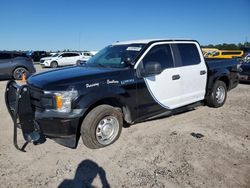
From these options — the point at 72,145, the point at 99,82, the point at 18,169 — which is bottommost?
the point at 18,169

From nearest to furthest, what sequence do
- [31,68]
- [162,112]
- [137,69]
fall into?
[137,69]
[162,112]
[31,68]

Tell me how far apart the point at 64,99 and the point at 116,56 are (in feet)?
5.83

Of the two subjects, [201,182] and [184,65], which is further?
[184,65]

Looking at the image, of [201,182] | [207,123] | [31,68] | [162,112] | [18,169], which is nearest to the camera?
[201,182]

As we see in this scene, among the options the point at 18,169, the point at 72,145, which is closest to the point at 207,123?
the point at 72,145

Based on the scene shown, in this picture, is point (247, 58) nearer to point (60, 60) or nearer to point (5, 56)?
point (5, 56)

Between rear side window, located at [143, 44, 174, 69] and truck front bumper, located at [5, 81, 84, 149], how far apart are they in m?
1.84

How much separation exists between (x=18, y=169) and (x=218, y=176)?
2842 millimetres

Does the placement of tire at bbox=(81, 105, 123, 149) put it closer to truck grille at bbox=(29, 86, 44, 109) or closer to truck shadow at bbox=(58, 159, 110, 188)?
truck shadow at bbox=(58, 159, 110, 188)

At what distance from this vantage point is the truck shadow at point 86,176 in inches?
118

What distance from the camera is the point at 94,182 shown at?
120 inches

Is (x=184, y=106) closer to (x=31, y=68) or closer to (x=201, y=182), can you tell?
(x=201, y=182)

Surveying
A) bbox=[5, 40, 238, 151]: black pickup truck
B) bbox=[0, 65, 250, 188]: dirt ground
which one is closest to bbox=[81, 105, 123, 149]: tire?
bbox=[5, 40, 238, 151]: black pickup truck

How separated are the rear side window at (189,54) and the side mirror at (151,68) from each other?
111 cm
